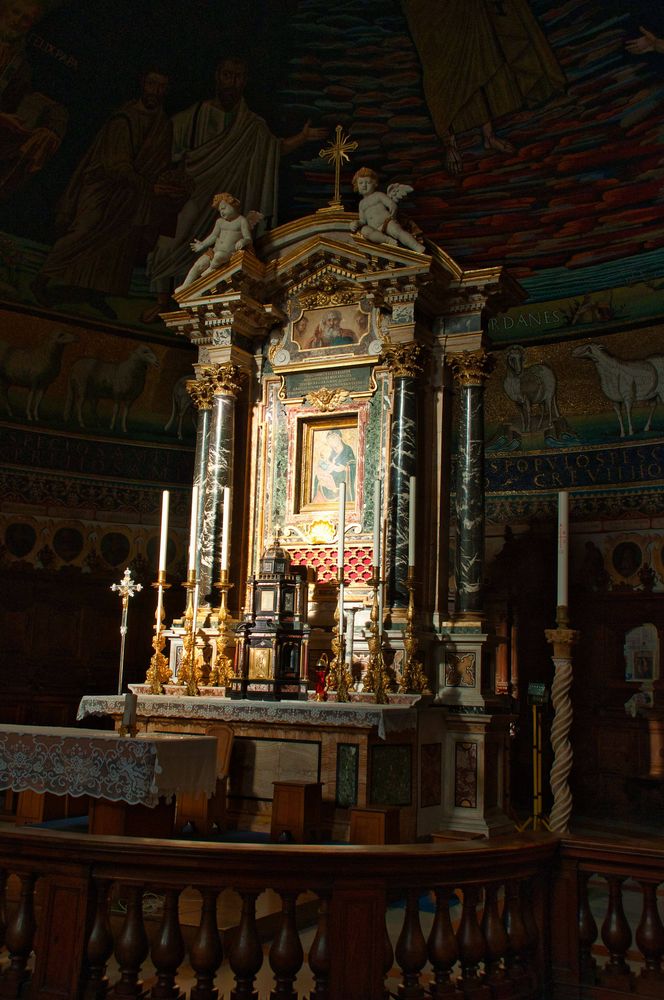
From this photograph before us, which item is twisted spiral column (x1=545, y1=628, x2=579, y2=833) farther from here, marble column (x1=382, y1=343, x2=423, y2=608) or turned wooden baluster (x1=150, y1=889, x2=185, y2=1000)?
marble column (x1=382, y1=343, x2=423, y2=608)

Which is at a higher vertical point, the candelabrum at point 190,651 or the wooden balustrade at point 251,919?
the candelabrum at point 190,651

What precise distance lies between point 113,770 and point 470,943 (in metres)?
2.96

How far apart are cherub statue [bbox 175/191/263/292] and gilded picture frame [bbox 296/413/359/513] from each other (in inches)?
77.2

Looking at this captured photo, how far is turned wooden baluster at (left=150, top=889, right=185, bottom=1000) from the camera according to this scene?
3479 mm

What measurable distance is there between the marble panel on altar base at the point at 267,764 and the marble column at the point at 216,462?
2085 millimetres

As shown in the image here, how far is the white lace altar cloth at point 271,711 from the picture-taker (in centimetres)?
807

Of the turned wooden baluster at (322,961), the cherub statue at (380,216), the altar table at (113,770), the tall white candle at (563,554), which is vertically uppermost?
the cherub statue at (380,216)

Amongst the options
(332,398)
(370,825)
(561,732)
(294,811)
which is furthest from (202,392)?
(561,732)

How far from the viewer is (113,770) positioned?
19.9ft

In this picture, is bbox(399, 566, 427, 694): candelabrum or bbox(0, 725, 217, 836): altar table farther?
bbox(399, 566, 427, 694): candelabrum

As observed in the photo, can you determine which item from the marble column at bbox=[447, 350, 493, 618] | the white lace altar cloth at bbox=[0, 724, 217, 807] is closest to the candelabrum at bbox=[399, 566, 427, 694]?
the marble column at bbox=[447, 350, 493, 618]

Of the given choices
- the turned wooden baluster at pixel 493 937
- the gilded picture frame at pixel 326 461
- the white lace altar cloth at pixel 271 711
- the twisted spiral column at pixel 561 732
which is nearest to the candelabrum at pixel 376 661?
the white lace altar cloth at pixel 271 711

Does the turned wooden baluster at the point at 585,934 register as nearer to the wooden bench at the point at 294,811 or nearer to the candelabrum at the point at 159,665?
the wooden bench at the point at 294,811

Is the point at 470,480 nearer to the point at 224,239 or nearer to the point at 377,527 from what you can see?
the point at 377,527
